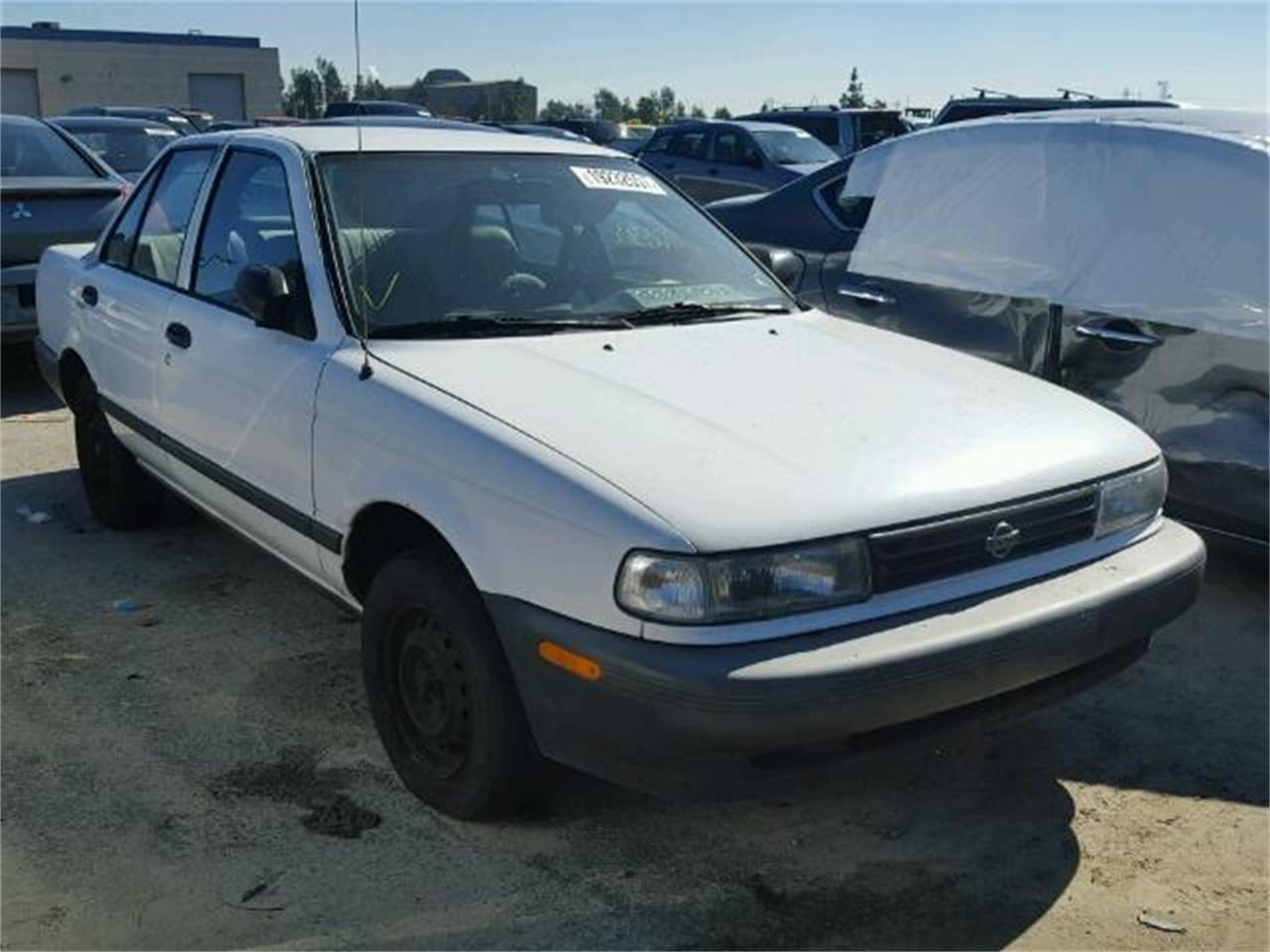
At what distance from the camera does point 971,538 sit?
2.72m

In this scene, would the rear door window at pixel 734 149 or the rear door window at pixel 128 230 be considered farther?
the rear door window at pixel 734 149

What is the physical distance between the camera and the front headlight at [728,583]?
2463 millimetres

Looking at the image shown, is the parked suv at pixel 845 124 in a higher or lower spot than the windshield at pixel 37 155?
higher

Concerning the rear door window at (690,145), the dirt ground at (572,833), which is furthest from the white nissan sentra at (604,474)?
the rear door window at (690,145)

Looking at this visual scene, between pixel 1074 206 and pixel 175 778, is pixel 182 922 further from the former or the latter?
pixel 1074 206

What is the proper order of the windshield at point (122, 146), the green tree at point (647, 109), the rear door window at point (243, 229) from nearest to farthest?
1. the rear door window at point (243, 229)
2. the windshield at point (122, 146)
3. the green tree at point (647, 109)

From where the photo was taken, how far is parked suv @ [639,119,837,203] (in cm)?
1463

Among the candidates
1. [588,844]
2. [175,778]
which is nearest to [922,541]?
[588,844]

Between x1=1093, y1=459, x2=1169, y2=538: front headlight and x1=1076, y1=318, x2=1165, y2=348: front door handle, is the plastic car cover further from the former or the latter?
x1=1093, y1=459, x2=1169, y2=538: front headlight

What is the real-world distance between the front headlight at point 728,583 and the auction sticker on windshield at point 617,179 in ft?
6.34

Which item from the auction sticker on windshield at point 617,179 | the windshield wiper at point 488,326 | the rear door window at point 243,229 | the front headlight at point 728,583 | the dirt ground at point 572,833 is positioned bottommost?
the dirt ground at point 572,833

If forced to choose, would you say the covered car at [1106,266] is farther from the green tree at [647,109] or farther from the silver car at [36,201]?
the green tree at [647,109]

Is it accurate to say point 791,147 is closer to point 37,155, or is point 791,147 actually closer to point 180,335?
point 37,155

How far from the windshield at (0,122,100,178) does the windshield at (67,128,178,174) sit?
204 inches
